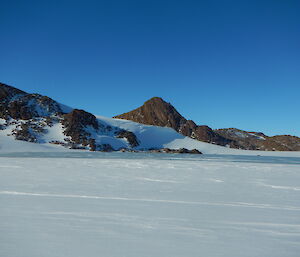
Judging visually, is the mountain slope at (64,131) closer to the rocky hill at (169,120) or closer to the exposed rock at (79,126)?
the exposed rock at (79,126)

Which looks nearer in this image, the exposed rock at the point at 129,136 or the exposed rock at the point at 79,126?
the exposed rock at the point at 79,126

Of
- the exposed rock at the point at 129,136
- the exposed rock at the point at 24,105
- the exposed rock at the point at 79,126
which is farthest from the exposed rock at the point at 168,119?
the exposed rock at the point at 24,105

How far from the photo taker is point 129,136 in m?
71.8

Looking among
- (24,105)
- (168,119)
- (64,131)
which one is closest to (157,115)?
(168,119)

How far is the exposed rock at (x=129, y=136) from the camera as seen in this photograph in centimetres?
7042

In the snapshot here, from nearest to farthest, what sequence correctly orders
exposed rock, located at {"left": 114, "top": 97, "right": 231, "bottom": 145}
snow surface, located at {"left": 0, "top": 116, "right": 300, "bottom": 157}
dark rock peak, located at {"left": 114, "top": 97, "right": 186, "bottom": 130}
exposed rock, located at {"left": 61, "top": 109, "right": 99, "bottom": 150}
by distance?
snow surface, located at {"left": 0, "top": 116, "right": 300, "bottom": 157}
exposed rock, located at {"left": 61, "top": 109, "right": 99, "bottom": 150}
exposed rock, located at {"left": 114, "top": 97, "right": 231, "bottom": 145}
dark rock peak, located at {"left": 114, "top": 97, "right": 186, "bottom": 130}

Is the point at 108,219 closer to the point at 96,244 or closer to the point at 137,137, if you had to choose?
the point at 96,244

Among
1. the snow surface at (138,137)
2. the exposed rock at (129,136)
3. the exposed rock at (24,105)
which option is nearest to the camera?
the snow surface at (138,137)

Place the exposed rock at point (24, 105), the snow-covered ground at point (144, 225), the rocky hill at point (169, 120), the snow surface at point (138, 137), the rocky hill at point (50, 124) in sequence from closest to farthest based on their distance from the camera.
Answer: the snow-covered ground at point (144, 225) < the snow surface at point (138, 137) < the rocky hill at point (50, 124) < the exposed rock at point (24, 105) < the rocky hill at point (169, 120)

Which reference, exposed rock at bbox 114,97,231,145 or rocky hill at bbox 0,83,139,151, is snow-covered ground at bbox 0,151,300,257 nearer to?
rocky hill at bbox 0,83,139,151

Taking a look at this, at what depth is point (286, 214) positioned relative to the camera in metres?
4.42

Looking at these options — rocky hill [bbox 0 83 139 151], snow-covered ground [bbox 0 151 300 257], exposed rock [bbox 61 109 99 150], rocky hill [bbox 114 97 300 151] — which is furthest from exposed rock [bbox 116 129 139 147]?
rocky hill [bbox 114 97 300 151]

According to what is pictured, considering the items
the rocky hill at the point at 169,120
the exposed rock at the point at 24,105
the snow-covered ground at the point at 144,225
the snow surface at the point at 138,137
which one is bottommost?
the snow-covered ground at the point at 144,225

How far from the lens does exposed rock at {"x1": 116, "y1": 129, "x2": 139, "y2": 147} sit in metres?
70.4
